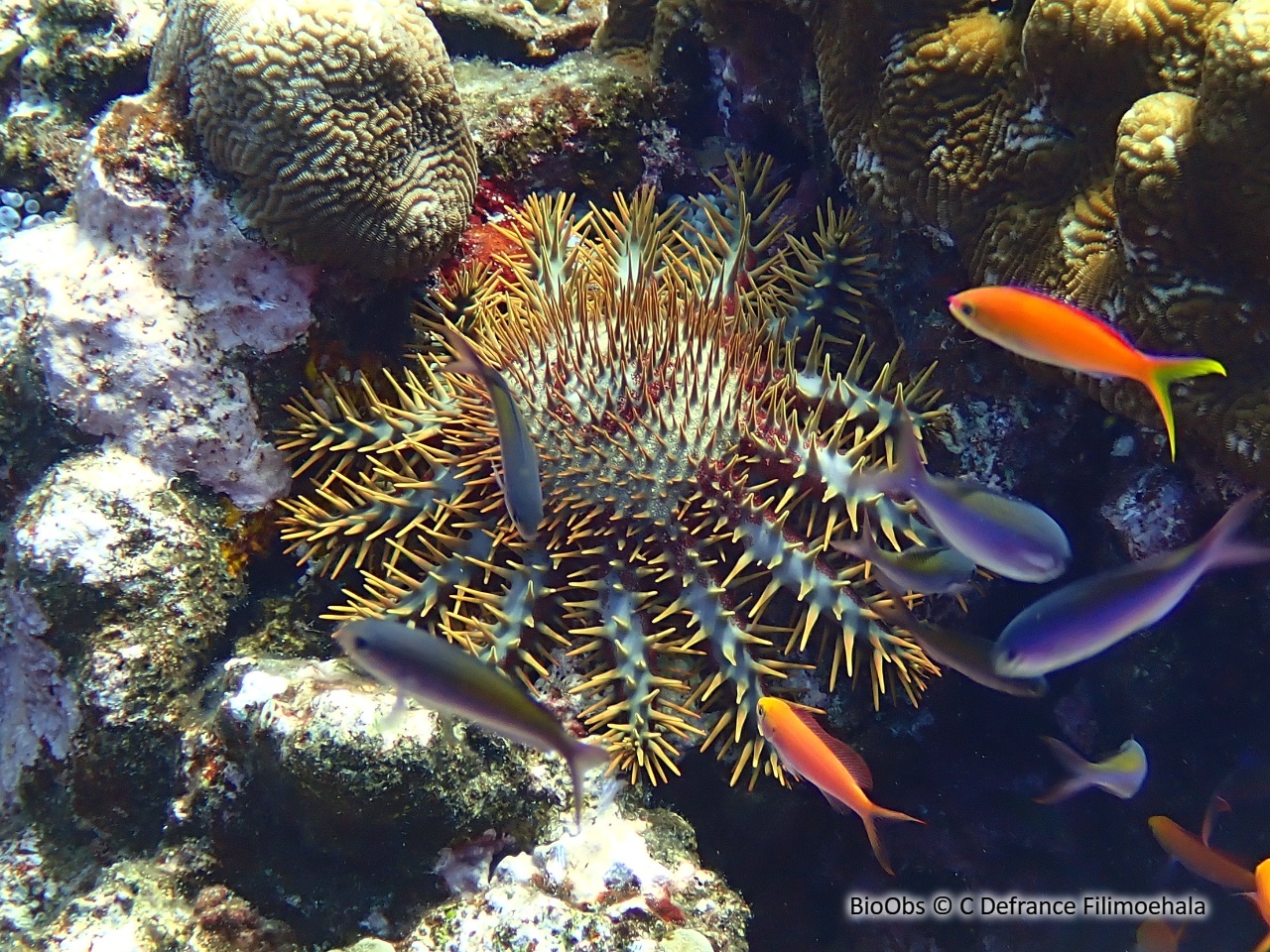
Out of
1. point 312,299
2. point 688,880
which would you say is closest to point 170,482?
point 312,299

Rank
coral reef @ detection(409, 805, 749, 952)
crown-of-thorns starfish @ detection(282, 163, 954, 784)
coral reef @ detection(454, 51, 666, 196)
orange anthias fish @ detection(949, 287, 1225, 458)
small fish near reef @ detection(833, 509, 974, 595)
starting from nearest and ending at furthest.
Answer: orange anthias fish @ detection(949, 287, 1225, 458) → small fish near reef @ detection(833, 509, 974, 595) → coral reef @ detection(409, 805, 749, 952) → crown-of-thorns starfish @ detection(282, 163, 954, 784) → coral reef @ detection(454, 51, 666, 196)

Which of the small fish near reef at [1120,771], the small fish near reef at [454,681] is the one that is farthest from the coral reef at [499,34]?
the small fish near reef at [1120,771]

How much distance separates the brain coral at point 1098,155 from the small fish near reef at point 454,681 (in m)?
2.08

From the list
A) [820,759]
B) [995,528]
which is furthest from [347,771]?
[995,528]

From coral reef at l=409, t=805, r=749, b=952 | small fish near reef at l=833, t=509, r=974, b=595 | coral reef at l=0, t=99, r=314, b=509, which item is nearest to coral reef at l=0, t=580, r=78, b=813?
coral reef at l=0, t=99, r=314, b=509

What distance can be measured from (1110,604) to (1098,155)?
156 cm

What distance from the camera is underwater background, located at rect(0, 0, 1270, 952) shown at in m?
2.62

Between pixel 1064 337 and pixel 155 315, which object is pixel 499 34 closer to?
pixel 155 315

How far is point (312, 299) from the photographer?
10.6 feet

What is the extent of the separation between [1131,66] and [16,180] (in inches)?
196

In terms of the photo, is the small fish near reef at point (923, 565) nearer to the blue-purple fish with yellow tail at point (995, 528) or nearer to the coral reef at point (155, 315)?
the blue-purple fish with yellow tail at point (995, 528)

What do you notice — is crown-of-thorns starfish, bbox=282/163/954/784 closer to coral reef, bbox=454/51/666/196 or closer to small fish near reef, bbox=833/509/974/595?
small fish near reef, bbox=833/509/974/595

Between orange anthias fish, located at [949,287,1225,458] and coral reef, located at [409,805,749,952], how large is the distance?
2.01 meters

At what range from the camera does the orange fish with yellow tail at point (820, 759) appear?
229cm
